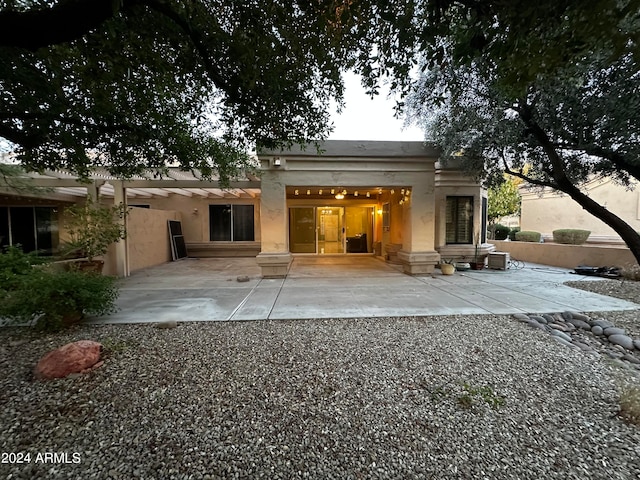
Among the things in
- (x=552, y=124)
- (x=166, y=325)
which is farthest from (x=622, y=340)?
(x=166, y=325)

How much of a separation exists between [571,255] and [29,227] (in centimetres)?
1921

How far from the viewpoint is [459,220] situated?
29.9ft

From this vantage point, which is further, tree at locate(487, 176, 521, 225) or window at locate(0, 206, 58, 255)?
tree at locate(487, 176, 521, 225)

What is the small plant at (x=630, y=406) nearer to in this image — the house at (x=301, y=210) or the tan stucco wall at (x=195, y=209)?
the house at (x=301, y=210)

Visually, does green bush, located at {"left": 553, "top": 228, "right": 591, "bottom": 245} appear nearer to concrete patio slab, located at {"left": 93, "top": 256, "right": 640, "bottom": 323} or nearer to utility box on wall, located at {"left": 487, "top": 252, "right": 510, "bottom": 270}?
concrete patio slab, located at {"left": 93, "top": 256, "right": 640, "bottom": 323}

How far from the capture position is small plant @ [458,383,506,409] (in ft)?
7.48

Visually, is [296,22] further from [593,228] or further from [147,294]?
[593,228]

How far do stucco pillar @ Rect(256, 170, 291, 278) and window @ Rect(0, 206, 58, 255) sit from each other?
27.2 ft

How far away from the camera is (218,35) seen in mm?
3117

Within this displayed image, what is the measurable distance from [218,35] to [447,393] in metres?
4.34

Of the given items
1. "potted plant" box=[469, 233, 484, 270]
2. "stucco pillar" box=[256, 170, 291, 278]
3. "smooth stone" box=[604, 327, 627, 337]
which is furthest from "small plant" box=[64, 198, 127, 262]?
"potted plant" box=[469, 233, 484, 270]

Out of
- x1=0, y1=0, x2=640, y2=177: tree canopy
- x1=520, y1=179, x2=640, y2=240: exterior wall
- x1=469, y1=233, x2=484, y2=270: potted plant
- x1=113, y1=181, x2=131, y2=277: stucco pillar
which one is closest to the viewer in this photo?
x1=0, y1=0, x2=640, y2=177: tree canopy

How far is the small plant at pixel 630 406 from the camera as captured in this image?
6.98ft

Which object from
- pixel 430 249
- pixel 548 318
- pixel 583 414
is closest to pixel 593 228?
pixel 430 249
